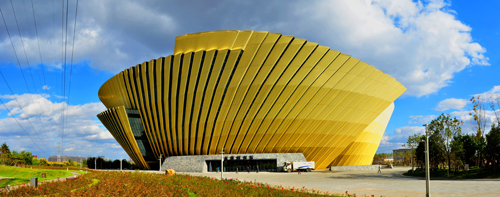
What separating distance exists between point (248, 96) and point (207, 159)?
42.7 feet

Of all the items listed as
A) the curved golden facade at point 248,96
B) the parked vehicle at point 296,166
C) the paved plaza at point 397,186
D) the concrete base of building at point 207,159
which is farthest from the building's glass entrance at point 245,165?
the paved plaza at point 397,186

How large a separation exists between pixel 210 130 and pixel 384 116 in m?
41.7

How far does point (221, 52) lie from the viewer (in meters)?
40.4

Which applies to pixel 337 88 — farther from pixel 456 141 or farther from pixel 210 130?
pixel 210 130

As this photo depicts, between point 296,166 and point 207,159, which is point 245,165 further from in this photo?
point 296,166

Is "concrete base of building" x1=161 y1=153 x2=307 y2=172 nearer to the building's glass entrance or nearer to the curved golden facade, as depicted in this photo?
the building's glass entrance

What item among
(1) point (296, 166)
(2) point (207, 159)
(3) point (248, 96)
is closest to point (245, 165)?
(2) point (207, 159)

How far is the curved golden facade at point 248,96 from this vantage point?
39094 millimetres

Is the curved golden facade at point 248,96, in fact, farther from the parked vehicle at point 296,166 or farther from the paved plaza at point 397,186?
the paved plaza at point 397,186

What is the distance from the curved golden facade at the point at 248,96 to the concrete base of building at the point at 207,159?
0.83 m

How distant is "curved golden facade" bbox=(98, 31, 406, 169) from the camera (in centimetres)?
3909

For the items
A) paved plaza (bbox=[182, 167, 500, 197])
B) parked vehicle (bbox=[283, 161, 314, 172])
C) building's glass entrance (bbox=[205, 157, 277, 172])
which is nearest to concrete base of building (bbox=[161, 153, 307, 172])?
building's glass entrance (bbox=[205, 157, 277, 172])

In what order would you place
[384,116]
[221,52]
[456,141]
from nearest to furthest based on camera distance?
[456,141]
[221,52]
[384,116]

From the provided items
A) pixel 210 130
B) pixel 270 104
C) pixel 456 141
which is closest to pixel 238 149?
pixel 210 130
